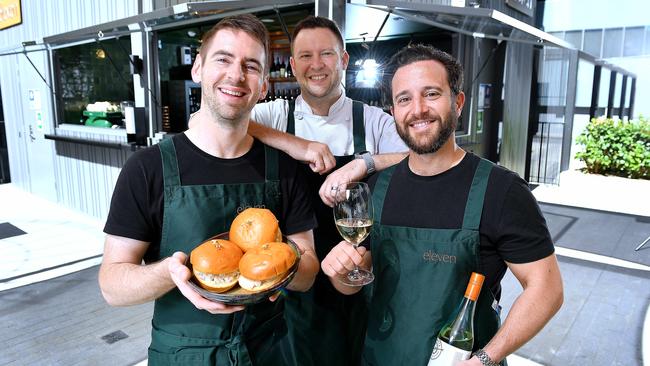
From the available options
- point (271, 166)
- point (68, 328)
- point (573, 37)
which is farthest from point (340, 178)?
point (573, 37)

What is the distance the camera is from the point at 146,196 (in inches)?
52.6

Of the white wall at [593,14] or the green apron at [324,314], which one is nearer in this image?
the green apron at [324,314]

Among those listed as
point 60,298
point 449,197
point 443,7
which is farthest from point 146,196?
point 60,298

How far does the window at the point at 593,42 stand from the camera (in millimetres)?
8859

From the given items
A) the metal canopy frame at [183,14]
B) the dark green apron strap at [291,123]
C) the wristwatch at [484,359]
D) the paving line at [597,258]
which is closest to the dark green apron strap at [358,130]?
the dark green apron strap at [291,123]

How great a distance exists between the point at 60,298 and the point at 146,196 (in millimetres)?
3209

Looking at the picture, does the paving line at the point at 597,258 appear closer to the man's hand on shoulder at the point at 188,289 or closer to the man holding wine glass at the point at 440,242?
the man holding wine glass at the point at 440,242

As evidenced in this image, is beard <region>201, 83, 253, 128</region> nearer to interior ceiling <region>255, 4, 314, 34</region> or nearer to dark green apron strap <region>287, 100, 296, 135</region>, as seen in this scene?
dark green apron strap <region>287, 100, 296, 135</region>

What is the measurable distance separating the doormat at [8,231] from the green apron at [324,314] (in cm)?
542

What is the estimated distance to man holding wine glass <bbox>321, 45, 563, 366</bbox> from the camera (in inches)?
51.5

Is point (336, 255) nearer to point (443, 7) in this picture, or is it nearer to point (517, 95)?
point (443, 7)

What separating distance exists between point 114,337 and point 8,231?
155 inches

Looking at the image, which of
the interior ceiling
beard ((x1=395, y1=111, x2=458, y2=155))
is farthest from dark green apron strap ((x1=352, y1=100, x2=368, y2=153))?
the interior ceiling

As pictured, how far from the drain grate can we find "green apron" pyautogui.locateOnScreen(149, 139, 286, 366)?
205 cm
